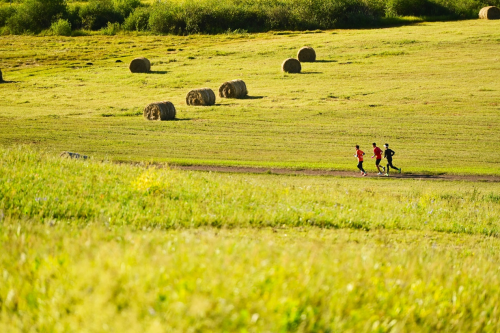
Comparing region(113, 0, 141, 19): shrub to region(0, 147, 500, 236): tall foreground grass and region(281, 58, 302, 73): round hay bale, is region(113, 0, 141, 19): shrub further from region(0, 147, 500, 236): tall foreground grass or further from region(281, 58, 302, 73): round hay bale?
region(0, 147, 500, 236): tall foreground grass

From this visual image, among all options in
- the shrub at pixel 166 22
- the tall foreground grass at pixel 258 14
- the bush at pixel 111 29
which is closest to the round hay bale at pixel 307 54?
the tall foreground grass at pixel 258 14

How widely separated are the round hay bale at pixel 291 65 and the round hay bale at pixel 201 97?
15.2 metres

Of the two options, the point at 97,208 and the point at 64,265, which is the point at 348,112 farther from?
the point at 64,265

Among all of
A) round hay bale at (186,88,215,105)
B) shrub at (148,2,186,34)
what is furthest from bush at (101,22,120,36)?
round hay bale at (186,88,215,105)

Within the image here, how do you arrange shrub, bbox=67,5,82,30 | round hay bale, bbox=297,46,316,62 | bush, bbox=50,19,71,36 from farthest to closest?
shrub, bbox=67,5,82,30, bush, bbox=50,19,71,36, round hay bale, bbox=297,46,316,62

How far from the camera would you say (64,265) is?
16.1ft

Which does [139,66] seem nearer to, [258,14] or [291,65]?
[291,65]

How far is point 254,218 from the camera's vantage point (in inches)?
468

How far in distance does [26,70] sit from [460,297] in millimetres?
65883

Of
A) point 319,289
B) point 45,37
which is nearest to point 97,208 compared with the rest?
point 319,289

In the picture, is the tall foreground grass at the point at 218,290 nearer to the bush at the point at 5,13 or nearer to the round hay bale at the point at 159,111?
the round hay bale at the point at 159,111

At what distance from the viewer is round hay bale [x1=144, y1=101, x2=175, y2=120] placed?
1491 inches

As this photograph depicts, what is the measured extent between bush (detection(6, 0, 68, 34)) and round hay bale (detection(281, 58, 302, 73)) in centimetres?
5523

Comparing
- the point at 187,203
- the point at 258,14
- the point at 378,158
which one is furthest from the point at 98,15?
the point at 187,203
